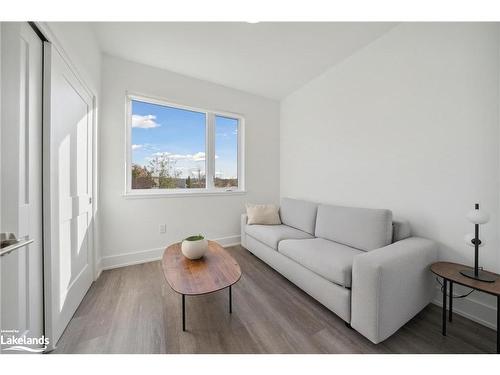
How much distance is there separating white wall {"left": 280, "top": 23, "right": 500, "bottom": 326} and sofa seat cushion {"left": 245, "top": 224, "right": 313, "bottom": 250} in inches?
27.6

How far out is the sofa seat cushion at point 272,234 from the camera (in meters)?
2.15

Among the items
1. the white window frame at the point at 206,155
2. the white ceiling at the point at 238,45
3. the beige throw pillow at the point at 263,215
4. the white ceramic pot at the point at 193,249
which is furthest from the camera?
the beige throw pillow at the point at 263,215

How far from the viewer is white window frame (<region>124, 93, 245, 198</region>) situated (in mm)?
2363

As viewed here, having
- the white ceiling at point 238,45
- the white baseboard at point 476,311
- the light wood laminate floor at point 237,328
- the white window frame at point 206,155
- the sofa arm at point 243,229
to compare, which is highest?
the white ceiling at point 238,45

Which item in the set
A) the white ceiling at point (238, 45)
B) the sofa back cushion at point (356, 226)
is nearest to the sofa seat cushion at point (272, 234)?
the sofa back cushion at point (356, 226)

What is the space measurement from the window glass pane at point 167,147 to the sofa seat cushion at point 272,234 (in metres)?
1.09

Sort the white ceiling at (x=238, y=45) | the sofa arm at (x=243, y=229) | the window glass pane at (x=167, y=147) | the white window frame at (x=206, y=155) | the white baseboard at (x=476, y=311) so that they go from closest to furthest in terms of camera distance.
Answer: the white baseboard at (x=476, y=311) → the white ceiling at (x=238, y=45) → the white window frame at (x=206, y=155) → the window glass pane at (x=167, y=147) → the sofa arm at (x=243, y=229)

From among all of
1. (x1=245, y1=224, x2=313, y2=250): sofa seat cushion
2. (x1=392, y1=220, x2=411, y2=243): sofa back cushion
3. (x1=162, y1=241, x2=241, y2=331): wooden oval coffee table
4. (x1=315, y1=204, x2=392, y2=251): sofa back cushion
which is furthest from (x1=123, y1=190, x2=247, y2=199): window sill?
(x1=392, y1=220, x2=411, y2=243): sofa back cushion

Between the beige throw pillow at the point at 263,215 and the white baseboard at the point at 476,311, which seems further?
the beige throw pillow at the point at 263,215

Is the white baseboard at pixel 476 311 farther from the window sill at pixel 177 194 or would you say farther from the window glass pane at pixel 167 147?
the window glass pane at pixel 167 147

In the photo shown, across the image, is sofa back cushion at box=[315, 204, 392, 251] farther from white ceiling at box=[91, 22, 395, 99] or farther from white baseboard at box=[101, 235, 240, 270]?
white baseboard at box=[101, 235, 240, 270]

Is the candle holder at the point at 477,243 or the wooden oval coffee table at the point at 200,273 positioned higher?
the candle holder at the point at 477,243

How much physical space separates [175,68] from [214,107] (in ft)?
2.24
